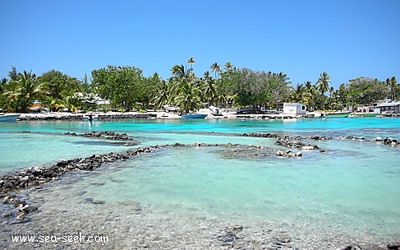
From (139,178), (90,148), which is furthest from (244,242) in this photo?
(90,148)

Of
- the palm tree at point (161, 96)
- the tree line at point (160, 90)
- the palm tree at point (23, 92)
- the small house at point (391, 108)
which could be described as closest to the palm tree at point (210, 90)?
the tree line at point (160, 90)

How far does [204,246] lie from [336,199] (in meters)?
5.29

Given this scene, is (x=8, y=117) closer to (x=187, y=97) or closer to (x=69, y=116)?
(x=69, y=116)

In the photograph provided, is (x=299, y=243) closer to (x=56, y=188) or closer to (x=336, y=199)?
(x=336, y=199)

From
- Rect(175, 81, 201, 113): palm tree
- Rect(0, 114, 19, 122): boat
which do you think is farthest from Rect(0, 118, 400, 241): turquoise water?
Rect(175, 81, 201, 113): palm tree

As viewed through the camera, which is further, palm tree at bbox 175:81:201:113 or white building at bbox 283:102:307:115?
white building at bbox 283:102:307:115

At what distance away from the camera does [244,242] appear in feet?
22.9

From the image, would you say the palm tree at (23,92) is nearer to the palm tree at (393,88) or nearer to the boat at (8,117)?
the boat at (8,117)

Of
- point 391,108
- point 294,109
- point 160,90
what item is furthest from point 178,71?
point 391,108

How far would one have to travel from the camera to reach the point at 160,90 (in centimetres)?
9369

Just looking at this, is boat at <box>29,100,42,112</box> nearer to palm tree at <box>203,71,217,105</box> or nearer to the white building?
palm tree at <box>203,71,217,105</box>

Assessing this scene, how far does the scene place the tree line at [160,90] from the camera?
223 ft

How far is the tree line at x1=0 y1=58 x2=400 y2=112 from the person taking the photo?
223 ft

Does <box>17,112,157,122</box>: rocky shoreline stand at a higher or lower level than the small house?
lower
